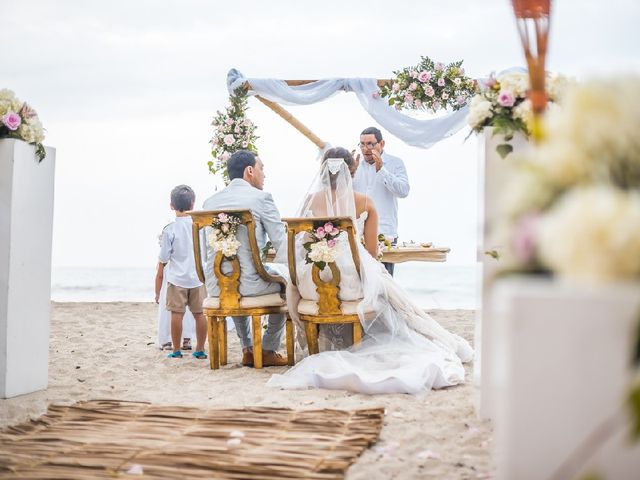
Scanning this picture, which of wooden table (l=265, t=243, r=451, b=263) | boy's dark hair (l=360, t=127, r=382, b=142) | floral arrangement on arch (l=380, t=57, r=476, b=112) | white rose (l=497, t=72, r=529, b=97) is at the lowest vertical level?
wooden table (l=265, t=243, r=451, b=263)

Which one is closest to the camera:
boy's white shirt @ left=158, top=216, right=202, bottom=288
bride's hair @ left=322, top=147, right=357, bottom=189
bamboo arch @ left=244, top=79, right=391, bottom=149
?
bride's hair @ left=322, top=147, right=357, bottom=189

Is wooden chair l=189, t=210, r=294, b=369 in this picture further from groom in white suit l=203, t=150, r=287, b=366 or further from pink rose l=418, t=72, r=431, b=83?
pink rose l=418, t=72, r=431, b=83

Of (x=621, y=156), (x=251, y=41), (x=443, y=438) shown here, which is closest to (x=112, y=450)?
(x=443, y=438)

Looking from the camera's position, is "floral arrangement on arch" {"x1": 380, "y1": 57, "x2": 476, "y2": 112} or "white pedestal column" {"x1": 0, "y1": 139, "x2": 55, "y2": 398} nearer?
"white pedestal column" {"x1": 0, "y1": 139, "x2": 55, "y2": 398}

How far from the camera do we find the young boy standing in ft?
21.1

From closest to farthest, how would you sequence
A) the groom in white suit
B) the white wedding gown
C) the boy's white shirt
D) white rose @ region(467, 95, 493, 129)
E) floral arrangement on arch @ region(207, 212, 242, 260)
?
white rose @ region(467, 95, 493, 129) → the white wedding gown → floral arrangement on arch @ region(207, 212, 242, 260) → the groom in white suit → the boy's white shirt

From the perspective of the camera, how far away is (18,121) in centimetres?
483

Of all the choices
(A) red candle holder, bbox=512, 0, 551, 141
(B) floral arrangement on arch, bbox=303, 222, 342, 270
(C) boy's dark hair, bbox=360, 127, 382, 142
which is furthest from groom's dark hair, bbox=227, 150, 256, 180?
(A) red candle holder, bbox=512, 0, 551, 141

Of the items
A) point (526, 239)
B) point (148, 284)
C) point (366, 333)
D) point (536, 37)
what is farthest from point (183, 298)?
point (148, 284)

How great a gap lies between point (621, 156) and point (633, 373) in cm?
46

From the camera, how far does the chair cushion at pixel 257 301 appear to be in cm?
576

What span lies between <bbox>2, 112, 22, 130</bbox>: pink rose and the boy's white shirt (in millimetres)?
1837

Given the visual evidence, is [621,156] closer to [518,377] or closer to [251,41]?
[518,377]

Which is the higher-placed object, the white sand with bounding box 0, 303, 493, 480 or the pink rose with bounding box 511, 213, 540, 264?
the pink rose with bounding box 511, 213, 540, 264
